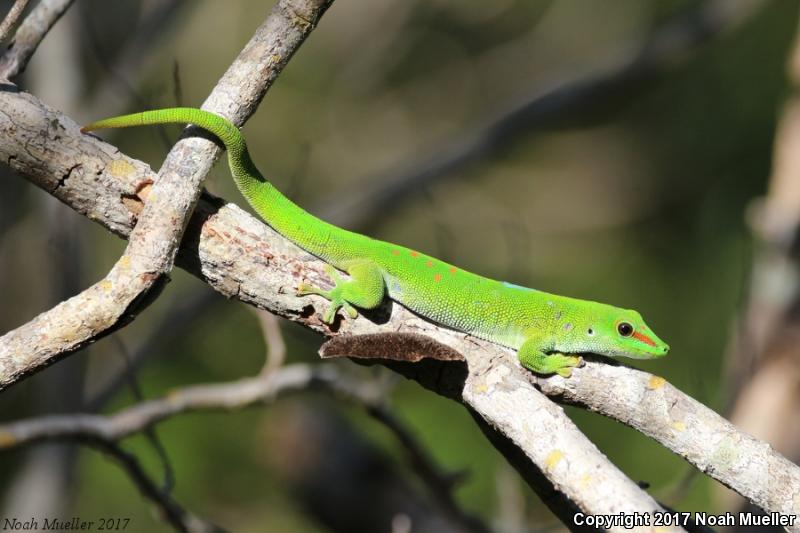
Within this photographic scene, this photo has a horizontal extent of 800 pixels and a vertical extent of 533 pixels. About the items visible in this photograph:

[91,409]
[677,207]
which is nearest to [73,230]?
[91,409]

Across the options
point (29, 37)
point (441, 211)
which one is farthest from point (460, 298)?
point (441, 211)

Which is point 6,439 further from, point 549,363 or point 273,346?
point 549,363

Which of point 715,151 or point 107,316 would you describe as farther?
point 715,151

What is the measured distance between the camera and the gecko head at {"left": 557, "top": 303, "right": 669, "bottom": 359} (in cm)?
333

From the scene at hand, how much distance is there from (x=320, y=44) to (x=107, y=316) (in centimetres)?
792

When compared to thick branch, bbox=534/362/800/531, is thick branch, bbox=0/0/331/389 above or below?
above

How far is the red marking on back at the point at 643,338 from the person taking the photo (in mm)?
3379

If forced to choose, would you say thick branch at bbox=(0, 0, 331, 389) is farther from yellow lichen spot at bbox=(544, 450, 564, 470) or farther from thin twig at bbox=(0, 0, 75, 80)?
yellow lichen spot at bbox=(544, 450, 564, 470)

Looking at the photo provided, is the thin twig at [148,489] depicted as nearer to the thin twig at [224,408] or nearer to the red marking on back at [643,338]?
the thin twig at [224,408]

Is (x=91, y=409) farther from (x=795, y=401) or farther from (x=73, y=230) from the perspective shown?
(x=795, y=401)

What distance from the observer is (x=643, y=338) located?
3.40m

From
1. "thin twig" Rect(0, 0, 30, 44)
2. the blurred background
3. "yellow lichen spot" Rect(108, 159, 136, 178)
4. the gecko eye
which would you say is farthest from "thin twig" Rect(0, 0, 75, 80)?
the gecko eye

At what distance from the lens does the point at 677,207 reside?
392 inches

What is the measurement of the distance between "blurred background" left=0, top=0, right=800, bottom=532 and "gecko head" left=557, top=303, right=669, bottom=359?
1.14 meters
